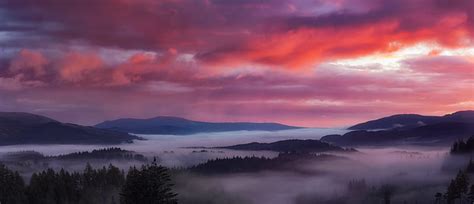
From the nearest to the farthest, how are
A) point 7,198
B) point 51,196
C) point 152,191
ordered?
point 152,191 → point 7,198 → point 51,196

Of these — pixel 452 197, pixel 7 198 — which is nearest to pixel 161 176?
pixel 7 198

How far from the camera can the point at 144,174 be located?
4928 cm

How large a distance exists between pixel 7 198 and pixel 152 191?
471 feet

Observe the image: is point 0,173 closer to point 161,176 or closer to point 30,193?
point 30,193

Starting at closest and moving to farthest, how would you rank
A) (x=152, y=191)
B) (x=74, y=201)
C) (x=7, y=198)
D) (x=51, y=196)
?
1. (x=152, y=191)
2. (x=7, y=198)
3. (x=51, y=196)
4. (x=74, y=201)

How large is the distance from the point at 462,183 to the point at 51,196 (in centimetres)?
15160

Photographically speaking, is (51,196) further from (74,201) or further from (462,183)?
(462,183)

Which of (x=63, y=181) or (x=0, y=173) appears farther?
(x=63, y=181)

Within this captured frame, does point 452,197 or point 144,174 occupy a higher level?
point 144,174

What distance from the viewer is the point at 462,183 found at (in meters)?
200

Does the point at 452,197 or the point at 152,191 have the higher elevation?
the point at 152,191

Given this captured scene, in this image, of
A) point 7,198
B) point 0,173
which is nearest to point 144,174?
point 7,198

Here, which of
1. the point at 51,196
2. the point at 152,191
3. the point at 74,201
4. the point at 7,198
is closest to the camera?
the point at 152,191

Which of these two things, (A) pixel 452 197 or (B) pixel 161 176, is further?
(A) pixel 452 197
